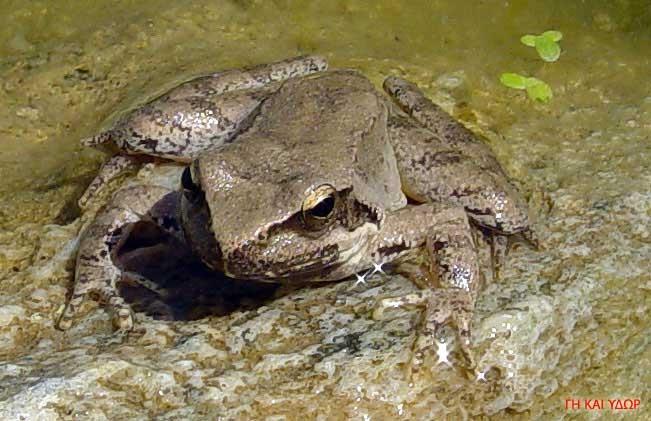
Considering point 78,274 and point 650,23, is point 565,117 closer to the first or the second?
point 650,23

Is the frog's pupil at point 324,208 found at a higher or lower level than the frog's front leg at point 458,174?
higher

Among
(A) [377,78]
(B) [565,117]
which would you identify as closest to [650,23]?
(B) [565,117]

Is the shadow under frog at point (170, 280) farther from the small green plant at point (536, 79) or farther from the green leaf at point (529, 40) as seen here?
the green leaf at point (529, 40)

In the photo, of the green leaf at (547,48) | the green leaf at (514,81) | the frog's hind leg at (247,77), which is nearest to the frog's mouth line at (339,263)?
the frog's hind leg at (247,77)

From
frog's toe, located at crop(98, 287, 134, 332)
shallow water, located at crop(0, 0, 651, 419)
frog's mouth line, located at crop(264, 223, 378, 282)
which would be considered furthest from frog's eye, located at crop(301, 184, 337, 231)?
frog's toe, located at crop(98, 287, 134, 332)

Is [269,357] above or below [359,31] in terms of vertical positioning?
below

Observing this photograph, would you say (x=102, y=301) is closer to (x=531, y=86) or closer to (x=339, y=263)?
(x=339, y=263)

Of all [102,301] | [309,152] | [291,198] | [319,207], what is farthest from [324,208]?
[102,301]
